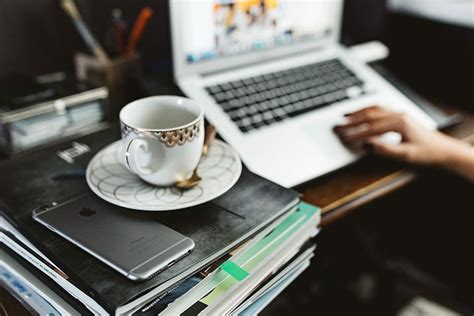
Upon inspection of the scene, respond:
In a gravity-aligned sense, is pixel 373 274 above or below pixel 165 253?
below

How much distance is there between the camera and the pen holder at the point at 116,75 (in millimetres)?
864

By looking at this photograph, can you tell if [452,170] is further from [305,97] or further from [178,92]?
[178,92]

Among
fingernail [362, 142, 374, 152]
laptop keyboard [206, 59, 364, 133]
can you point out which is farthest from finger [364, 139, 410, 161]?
laptop keyboard [206, 59, 364, 133]

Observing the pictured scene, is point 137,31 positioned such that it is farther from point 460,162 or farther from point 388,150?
point 460,162

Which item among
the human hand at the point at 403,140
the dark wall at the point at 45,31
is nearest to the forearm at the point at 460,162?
the human hand at the point at 403,140

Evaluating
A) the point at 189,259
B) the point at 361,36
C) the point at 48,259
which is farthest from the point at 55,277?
the point at 361,36

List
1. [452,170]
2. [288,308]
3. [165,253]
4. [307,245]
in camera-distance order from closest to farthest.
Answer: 1. [165,253]
2. [307,245]
3. [452,170]
4. [288,308]

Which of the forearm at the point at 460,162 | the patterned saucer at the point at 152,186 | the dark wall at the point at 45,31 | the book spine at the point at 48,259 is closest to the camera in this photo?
the book spine at the point at 48,259

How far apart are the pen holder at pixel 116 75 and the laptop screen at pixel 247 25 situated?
122 mm

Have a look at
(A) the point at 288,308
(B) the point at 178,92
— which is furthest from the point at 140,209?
(A) the point at 288,308

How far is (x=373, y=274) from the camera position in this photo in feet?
4.60

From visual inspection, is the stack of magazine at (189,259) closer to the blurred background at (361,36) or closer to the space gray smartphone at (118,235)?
the space gray smartphone at (118,235)

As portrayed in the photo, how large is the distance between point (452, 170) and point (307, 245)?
325mm

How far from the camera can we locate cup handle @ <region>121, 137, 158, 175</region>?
525mm
